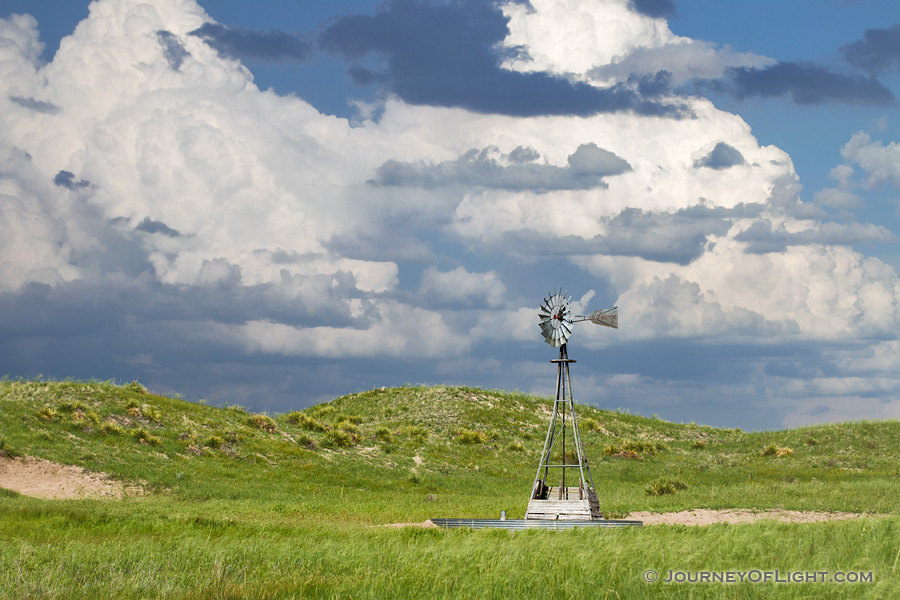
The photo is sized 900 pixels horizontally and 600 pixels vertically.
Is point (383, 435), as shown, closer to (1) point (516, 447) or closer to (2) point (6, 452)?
(1) point (516, 447)

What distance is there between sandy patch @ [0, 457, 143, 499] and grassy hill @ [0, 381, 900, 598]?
2.30ft

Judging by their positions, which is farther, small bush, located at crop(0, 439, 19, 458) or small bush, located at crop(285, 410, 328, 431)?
small bush, located at crop(285, 410, 328, 431)

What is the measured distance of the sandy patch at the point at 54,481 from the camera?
30656mm

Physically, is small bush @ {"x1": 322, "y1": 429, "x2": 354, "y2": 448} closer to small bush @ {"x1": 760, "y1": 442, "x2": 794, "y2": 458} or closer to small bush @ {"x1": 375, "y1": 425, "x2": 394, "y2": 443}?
small bush @ {"x1": 375, "y1": 425, "x2": 394, "y2": 443}

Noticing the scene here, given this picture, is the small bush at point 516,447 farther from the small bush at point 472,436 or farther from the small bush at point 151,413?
the small bush at point 151,413

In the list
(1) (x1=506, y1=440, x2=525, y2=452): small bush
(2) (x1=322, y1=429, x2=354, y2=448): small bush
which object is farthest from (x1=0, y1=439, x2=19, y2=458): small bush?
(1) (x1=506, y1=440, x2=525, y2=452): small bush

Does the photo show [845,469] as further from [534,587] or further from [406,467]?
[534,587]

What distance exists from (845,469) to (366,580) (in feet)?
134

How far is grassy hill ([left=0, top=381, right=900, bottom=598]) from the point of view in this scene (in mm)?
13109

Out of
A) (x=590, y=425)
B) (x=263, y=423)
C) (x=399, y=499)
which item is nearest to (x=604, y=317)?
(x=399, y=499)

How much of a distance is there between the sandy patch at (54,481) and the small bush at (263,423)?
14907mm

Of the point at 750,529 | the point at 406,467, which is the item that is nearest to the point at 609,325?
the point at 750,529

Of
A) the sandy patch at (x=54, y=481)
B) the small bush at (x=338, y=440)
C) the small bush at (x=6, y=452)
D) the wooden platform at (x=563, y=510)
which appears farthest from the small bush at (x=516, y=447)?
the small bush at (x=6, y=452)

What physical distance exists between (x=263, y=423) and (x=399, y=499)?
16542 mm
